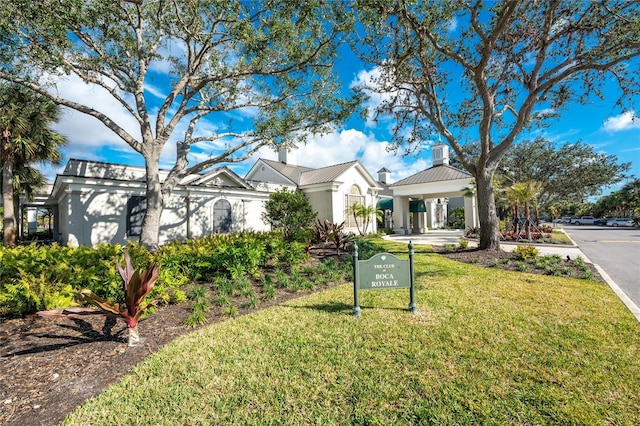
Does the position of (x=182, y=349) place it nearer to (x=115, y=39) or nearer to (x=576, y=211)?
(x=115, y=39)

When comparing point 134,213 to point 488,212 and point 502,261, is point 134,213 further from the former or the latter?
point 488,212

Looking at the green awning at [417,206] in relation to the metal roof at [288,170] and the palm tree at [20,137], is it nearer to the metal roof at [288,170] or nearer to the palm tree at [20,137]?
the metal roof at [288,170]

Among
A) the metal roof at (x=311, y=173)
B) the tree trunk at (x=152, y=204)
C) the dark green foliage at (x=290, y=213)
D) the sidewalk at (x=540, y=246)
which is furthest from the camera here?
the metal roof at (x=311, y=173)

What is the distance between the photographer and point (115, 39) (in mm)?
10328

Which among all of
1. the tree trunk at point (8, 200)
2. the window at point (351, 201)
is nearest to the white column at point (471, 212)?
the window at point (351, 201)

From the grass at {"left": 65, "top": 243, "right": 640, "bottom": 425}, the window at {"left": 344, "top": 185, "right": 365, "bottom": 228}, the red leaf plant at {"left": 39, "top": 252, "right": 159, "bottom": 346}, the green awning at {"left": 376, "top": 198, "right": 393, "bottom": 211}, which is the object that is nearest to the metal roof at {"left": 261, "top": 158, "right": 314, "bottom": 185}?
the window at {"left": 344, "top": 185, "right": 365, "bottom": 228}

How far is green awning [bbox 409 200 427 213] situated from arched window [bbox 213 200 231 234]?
691 inches

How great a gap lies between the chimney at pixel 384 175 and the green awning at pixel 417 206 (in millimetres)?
11155

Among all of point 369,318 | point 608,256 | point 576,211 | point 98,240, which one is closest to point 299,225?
point 369,318

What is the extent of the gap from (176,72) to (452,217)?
124 feet

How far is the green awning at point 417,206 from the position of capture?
2608cm

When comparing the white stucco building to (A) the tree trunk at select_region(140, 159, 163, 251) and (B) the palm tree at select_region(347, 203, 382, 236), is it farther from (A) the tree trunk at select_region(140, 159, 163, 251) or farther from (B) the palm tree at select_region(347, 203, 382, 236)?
(A) the tree trunk at select_region(140, 159, 163, 251)

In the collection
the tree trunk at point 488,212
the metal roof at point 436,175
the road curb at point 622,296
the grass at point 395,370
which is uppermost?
the metal roof at point 436,175

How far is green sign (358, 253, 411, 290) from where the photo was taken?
512 cm
